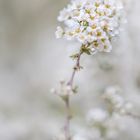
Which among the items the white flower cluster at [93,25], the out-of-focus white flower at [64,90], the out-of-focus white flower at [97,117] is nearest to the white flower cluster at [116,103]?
the out-of-focus white flower at [97,117]

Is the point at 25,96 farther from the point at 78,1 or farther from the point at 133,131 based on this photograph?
the point at 78,1

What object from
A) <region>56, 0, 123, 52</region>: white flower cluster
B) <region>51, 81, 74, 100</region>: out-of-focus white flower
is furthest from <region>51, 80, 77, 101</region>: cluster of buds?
<region>56, 0, 123, 52</region>: white flower cluster

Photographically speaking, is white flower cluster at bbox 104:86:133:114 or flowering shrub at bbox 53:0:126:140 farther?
white flower cluster at bbox 104:86:133:114

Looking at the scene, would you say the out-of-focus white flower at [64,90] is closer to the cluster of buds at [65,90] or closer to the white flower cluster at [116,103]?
the cluster of buds at [65,90]

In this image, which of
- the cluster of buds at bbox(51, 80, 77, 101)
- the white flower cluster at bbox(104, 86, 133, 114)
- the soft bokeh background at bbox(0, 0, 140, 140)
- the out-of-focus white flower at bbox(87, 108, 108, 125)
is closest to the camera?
the cluster of buds at bbox(51, 80, 77, 101)

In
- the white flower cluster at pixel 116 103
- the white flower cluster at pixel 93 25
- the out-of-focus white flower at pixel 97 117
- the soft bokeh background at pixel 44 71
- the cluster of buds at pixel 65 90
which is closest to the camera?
the white flower cluster at pixel 93 25

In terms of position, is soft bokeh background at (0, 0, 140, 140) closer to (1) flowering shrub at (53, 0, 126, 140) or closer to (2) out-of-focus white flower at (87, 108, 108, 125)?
(2) out-of-focus white flower at (87, 108, 108, 125)

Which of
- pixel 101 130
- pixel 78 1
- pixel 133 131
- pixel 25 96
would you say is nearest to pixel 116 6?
pixel 78 1
